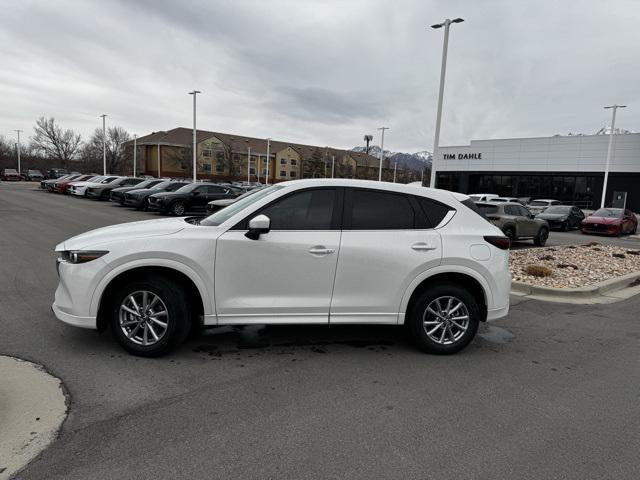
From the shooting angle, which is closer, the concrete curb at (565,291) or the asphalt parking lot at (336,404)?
the asphalt parking lot at (336,404)

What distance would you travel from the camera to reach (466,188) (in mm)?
51594

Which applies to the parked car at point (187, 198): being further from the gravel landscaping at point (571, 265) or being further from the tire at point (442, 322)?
the tire at point (442, 322)

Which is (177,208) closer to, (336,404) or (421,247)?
(421,247)

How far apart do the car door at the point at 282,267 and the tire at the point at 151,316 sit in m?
0.37

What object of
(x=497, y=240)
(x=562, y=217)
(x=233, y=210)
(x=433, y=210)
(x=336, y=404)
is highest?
(x=433, y=210)

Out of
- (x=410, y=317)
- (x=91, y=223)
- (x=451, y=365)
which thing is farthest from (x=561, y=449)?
(x=91, y=223)

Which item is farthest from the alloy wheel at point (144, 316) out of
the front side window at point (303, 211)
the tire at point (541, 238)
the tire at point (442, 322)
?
the tire at point (541, 238)

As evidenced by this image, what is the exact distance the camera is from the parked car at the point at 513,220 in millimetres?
15367

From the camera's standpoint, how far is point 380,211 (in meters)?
4.95

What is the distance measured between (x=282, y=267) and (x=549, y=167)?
46.9m

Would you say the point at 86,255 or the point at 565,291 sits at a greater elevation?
the point at 86,255

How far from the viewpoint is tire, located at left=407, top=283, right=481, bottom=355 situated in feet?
16.3

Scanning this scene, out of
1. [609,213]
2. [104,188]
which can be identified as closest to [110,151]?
[104,188]

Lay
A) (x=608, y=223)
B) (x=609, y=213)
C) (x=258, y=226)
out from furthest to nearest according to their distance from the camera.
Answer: (x=609, y=213), (x=608, y=223), (x=258, y=226)
